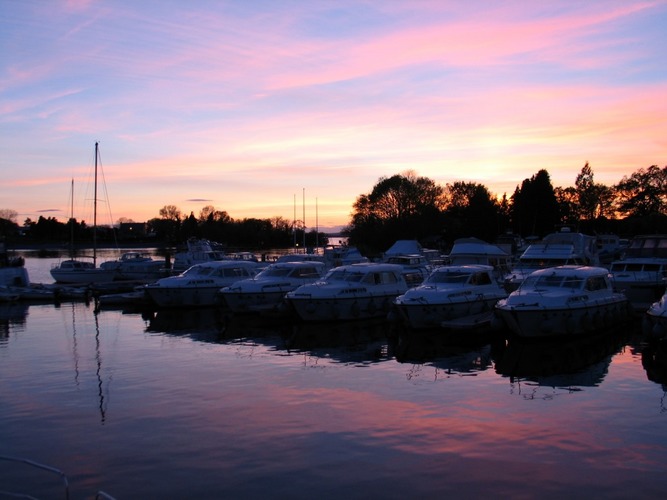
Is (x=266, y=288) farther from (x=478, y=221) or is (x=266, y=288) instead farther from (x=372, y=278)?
(x=478, y=221)

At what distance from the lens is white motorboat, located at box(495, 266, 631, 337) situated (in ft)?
81.8

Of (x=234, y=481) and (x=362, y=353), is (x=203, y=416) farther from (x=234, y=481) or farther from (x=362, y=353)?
(x=362, y=353)

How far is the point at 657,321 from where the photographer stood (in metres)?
23.2

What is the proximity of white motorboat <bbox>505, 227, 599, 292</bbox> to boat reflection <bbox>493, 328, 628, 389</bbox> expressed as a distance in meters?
8.98

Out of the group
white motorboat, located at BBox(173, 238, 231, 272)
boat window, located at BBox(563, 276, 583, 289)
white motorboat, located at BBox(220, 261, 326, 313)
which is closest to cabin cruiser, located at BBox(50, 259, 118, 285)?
white motorboat, located at BBox(173, 238, 231, 272)

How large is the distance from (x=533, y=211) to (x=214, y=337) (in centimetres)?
7240

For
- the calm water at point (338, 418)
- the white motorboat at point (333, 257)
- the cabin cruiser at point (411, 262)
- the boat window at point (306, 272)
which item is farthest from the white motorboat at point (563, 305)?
the white motorboat at point (333, 257)

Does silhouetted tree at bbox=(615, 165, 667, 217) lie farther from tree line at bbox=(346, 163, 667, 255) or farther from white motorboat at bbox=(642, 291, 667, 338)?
white motorboat at bbox=(642, 291, 667, 338)

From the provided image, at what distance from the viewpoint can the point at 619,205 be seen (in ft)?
331

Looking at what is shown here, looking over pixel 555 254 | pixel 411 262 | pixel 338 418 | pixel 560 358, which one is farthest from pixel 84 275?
pixel 338 418

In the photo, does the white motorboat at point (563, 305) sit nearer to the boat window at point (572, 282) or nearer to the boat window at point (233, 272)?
the boat window at point (572, 282)

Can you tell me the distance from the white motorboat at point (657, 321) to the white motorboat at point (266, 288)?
1728 cm

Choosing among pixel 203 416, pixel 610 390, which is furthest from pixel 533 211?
pixel 203 416

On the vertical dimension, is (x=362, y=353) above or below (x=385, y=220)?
below
